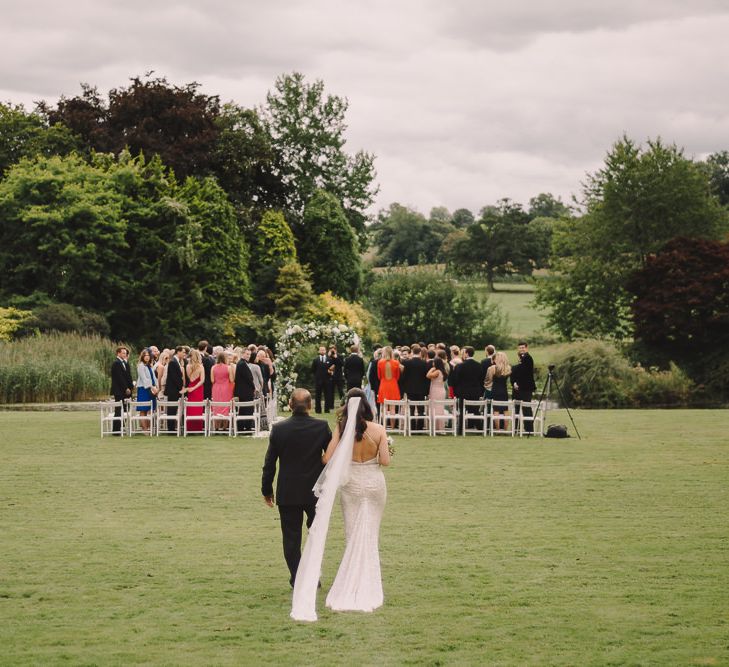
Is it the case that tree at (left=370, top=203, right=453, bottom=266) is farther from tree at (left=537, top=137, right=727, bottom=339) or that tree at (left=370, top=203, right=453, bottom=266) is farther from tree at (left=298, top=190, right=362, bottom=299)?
tree at (left=537, top=137, right=727, bottom=339)

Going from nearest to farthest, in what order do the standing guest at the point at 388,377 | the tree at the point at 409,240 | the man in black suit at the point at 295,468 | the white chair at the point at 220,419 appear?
the man in black suit at the point at 295,468, the white chair at the point at 220,419, the standing guest at the point at 388,377, the tree at the point at 409,240

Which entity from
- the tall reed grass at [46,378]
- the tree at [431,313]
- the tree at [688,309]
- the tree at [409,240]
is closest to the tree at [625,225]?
the tree at [431,313]

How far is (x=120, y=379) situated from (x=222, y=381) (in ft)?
6.74

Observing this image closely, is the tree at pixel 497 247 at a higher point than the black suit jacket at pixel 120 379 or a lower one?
higher

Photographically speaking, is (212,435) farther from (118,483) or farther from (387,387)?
(118,483)

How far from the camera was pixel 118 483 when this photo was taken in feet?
53.9

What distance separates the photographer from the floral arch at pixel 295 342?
108 ft

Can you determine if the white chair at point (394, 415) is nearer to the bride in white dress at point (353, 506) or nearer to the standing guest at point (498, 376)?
the standing guest at point (498, 376)

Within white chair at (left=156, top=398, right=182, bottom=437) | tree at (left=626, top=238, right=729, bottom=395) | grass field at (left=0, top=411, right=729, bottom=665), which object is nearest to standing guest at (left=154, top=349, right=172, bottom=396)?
white chair at (left=156, top=398, right=182, bottom=437)

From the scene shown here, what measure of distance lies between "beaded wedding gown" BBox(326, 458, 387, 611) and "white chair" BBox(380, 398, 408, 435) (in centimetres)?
1465

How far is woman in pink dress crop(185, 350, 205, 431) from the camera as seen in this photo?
23.9 meters

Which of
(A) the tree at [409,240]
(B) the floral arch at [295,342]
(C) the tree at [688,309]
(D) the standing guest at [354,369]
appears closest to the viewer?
(D) the standing guest at [354,369]

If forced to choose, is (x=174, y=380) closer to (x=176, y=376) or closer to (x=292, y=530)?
(x=176, y=376)

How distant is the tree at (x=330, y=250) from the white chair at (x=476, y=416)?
114 ft
